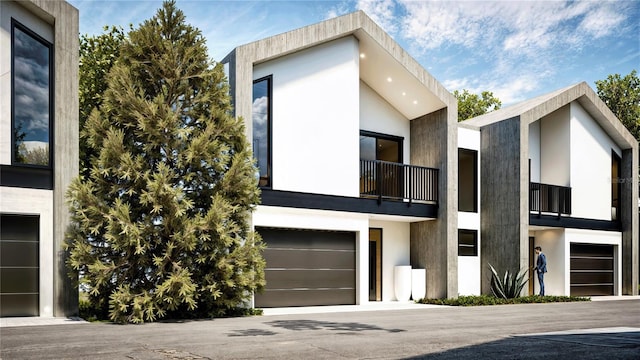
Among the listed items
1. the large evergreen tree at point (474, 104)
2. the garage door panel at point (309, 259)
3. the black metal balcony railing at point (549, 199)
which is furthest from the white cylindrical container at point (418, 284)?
the large evergreen tree at point (474, 104)

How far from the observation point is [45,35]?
11.8 m

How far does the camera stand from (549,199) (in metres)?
19.4

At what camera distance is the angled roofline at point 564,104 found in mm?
18328

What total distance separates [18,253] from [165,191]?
3302 mm

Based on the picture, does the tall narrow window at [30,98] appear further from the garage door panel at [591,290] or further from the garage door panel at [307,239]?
the garage door panel at [591,290]

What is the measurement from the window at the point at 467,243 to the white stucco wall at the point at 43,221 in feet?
39.5

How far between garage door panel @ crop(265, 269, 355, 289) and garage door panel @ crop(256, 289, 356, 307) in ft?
0.45

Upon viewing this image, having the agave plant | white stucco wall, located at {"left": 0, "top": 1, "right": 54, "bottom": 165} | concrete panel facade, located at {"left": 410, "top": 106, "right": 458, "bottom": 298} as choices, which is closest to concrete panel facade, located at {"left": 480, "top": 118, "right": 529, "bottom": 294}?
the agave plant

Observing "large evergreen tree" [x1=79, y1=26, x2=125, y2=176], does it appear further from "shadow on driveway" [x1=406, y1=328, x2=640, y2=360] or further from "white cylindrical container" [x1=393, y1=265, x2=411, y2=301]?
"shadow on driveway" [x1=406, y1=328, x2=640, y2=360]

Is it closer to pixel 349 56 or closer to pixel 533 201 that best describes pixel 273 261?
pixel 349 56

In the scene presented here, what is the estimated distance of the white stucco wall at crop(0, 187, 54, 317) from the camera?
11.0m

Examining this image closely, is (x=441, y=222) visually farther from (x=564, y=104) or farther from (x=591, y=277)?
(x=591, y=277)

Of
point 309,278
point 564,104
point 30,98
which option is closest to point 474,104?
point 564,104

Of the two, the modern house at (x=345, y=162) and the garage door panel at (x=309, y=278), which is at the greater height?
the modern house at (x=345, y=162)
